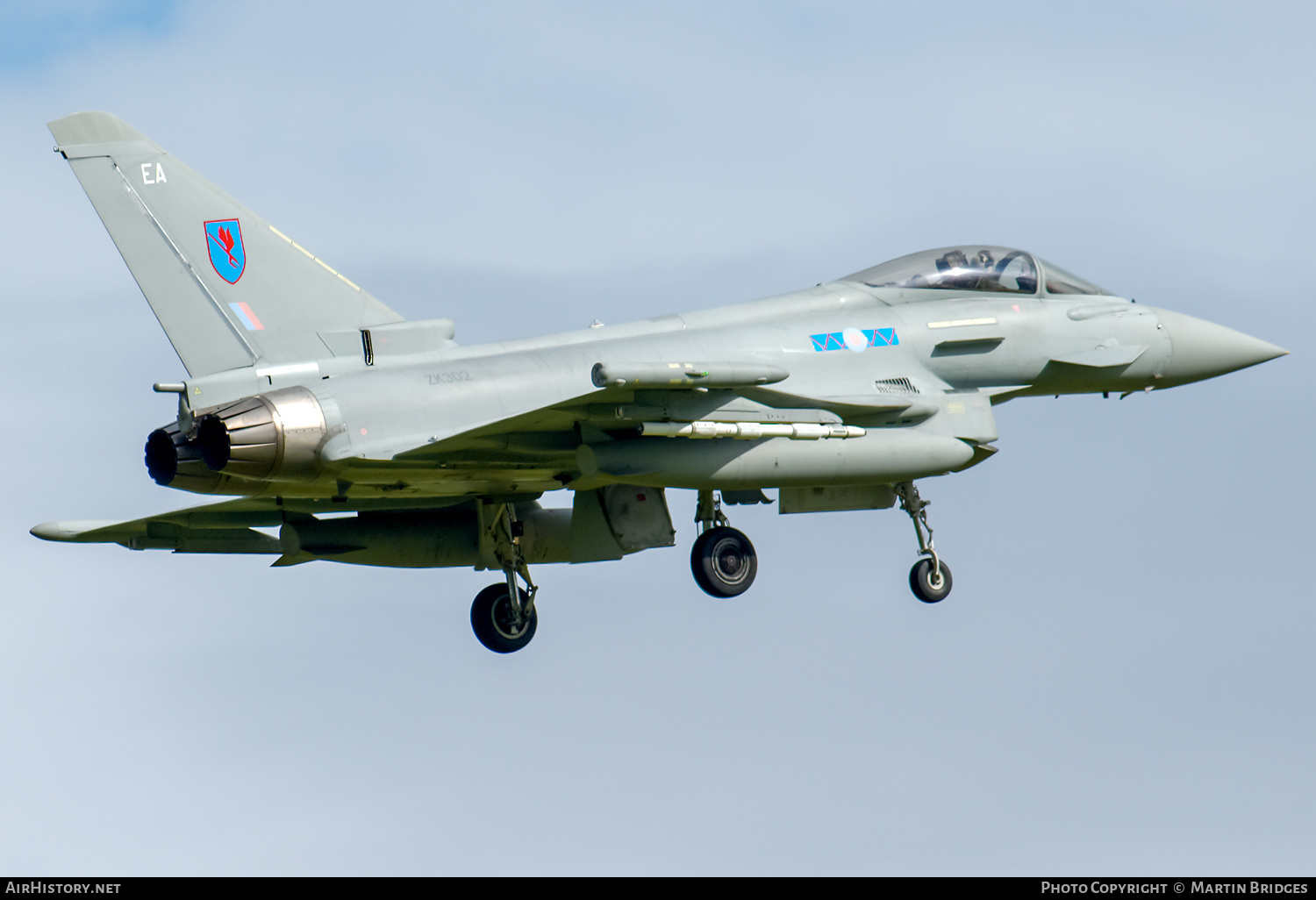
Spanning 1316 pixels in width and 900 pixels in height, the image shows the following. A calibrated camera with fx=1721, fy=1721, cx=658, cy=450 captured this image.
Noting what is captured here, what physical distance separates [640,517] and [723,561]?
143 centimetres

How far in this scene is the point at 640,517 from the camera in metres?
18.6

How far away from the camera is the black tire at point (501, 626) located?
1909 centimetres

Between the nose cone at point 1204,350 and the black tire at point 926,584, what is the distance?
356cm

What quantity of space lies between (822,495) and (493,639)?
4028 millimetres

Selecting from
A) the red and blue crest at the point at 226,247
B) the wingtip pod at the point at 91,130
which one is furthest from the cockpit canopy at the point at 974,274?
the wingtip pod at the point at 91,130

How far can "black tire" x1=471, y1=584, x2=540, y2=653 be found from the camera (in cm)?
1909

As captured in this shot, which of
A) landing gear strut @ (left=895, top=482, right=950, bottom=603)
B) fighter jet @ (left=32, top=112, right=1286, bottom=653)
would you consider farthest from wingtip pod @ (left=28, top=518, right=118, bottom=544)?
landing gear strut @ (left=895, top=482, right=950, bottom=603)

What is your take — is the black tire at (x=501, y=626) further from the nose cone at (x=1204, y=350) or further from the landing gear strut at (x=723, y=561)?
the nose cone at (x=1204, y=350)

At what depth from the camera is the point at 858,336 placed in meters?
17.6

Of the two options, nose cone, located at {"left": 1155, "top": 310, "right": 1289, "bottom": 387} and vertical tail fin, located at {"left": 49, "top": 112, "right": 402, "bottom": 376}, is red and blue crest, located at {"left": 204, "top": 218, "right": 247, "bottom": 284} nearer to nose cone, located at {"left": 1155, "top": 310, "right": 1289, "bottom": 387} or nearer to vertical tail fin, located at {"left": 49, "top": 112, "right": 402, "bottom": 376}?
vertical tail fin, located at {"left": 49, "top": 112, "right": 402, "bottom": 376}

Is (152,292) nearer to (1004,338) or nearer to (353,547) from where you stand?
(353,547)

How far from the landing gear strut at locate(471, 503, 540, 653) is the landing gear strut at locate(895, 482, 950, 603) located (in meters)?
4.09

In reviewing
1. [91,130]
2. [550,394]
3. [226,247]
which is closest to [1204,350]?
[550,394]
